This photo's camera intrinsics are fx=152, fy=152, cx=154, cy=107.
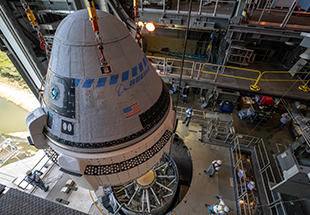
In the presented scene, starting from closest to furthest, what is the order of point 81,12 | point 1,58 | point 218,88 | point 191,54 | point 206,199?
point 81,12
point 206,199
point 218,88
point 191,54
point 1,58

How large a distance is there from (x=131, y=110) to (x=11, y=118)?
27.0m

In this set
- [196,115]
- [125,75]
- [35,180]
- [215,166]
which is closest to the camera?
[125,75]

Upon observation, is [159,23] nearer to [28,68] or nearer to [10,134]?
[28,68]

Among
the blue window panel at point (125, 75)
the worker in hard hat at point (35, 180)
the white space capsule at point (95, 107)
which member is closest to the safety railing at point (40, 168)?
the worker in hard hat at point (35, 180)

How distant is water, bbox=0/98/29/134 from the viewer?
66.9ft

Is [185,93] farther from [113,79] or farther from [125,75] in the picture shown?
[113,79]

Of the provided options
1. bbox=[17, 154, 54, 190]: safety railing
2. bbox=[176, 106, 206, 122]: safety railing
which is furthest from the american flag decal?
bbox=[176, 106, 206, 122]: safety railing

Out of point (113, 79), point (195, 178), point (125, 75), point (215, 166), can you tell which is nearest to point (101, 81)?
point (113, 79)

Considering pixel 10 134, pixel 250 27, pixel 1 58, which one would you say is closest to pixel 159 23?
pixel 250 27

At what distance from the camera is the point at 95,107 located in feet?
11.9

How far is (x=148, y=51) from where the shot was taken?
16281 millimetres

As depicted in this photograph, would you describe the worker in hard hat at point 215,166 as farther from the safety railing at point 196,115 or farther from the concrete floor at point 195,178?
the safety railing at point 196,115

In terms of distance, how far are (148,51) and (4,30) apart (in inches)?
439

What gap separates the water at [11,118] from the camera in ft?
66.9
